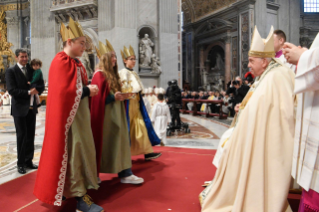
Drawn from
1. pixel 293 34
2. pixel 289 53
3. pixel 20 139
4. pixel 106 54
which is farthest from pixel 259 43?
pixel 293 34

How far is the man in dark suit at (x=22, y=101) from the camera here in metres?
3.52

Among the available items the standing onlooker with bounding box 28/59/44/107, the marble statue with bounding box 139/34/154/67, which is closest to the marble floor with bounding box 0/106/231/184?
the standing onlooker with bounding box 28/59/44/107

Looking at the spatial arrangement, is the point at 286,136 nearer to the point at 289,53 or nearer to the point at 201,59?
the point at 289,53

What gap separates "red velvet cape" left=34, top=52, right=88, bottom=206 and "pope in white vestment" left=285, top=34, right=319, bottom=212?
1.80 metres

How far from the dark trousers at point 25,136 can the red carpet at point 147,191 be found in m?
0.30

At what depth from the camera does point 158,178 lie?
11.5 feet

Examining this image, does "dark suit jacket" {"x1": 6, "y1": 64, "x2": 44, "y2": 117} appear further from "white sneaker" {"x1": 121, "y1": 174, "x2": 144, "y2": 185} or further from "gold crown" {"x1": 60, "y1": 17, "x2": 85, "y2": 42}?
"white sneaker" {"x1": 121, "y1": 174, "x2": 144, "y2": 185}

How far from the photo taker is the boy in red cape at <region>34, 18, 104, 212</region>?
228 cm

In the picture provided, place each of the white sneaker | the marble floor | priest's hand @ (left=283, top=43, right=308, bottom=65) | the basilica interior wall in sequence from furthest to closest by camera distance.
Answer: the basilica interior wall → the marble floor → the white sneaker → priest's hand @ (left=283, top=43, right=308, bottom=65)

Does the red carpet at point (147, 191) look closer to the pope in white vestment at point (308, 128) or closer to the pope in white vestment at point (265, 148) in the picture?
the pope in white vestment at point (265, 148)

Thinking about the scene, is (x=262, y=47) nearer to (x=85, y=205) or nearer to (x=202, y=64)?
(x=85, y=205)

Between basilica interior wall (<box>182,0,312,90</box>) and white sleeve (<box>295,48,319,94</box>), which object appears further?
basilica interior wall (<box>182,0,312,90</box>)

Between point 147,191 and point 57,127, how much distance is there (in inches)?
53.5

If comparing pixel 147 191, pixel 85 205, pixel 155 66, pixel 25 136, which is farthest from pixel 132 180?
pixel 155 66
